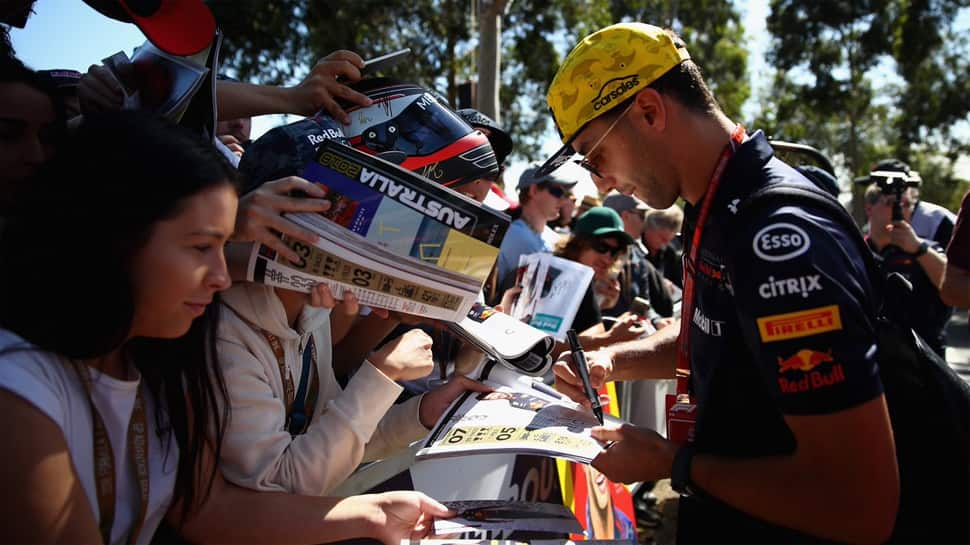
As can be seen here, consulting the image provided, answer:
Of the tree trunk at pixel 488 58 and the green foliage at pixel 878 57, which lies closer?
the tree trunk at pixel 488 58

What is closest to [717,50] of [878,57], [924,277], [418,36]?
[878,57]

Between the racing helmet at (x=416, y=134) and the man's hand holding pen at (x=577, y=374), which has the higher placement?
the racing helmet at (x=416, y=134)

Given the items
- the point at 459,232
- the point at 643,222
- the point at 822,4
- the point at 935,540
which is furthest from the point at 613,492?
the point at 822,4

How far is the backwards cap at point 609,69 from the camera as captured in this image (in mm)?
1977

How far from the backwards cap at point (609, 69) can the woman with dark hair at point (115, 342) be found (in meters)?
0.94

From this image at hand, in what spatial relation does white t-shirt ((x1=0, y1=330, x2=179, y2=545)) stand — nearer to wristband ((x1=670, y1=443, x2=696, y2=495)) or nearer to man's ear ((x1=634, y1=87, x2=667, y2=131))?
wristband ((x1=670, y1=443, x2=696, y2=495))

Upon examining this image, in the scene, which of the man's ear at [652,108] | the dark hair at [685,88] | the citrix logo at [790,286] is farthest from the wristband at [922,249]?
the citrix logo at [790,286]

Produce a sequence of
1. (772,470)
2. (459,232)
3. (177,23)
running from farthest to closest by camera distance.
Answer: (177,23) → (459,232) → (772,470)

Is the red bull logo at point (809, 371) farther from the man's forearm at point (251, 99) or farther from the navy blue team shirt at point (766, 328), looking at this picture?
the man's forearm at point (251, 99)

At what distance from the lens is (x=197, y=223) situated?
60.1 inches

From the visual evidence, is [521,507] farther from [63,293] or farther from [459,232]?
A: [63,293]

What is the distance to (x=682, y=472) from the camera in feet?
5.72

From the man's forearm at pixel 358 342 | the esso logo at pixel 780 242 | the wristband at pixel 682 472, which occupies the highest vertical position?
the esso logo at pixel 780 242

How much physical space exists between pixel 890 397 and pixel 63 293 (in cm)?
173
